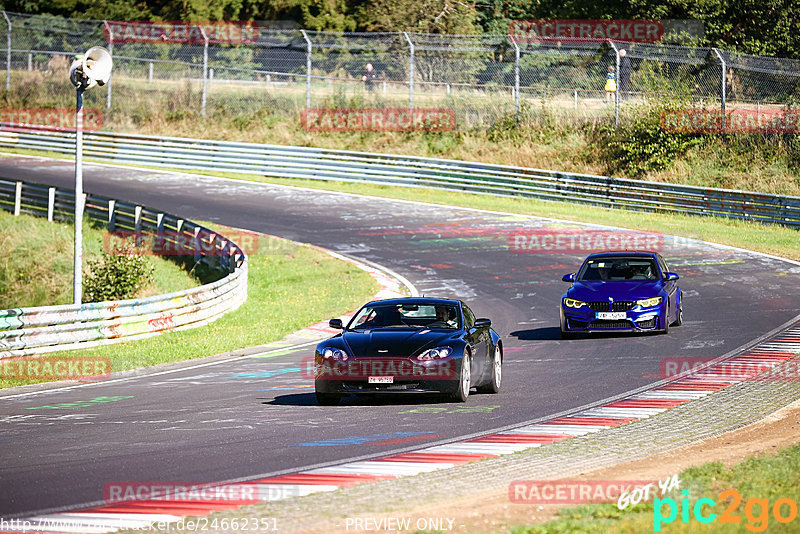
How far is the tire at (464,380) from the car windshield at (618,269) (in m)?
7.08

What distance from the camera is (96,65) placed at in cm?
1703

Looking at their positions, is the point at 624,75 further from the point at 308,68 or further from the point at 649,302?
the point at 649,302

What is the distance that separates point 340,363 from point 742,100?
29662 mm

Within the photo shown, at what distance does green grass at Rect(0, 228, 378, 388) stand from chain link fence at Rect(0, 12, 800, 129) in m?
13.4

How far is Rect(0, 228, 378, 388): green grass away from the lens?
56.9 feet

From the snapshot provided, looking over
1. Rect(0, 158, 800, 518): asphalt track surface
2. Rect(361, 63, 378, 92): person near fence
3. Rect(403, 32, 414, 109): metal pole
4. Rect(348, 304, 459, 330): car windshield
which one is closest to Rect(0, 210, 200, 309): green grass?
Rect(0, 158, 800, 518): asphalt track surface

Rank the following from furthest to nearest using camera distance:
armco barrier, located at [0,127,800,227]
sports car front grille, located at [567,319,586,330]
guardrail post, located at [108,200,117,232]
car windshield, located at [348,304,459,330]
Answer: armco barrier, located at [0,127,800,227]
guardrail post, located at [108,200,117,232]
sports car front grille, located at [567,319,586,330]
car windshield, located at [348,304,459,330]

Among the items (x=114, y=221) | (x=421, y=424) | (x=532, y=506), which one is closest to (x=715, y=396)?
(x=421, y=424)

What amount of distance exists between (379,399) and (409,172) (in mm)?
28059

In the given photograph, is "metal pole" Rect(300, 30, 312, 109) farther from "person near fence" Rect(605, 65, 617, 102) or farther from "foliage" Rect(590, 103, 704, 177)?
"foliage" Rect(590, 103, 704, 177)

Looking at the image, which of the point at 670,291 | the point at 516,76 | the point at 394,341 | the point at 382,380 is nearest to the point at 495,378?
the point at 394,341

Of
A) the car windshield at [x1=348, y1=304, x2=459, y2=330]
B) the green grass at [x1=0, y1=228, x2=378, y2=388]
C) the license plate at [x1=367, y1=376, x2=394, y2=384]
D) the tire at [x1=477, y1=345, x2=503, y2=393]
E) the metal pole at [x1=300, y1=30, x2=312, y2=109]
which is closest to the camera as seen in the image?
the license plate at [x1=367, y1=376, x2=394, y2=384]

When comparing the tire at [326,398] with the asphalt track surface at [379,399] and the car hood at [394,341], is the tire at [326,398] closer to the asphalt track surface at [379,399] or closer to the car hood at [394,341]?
the asphalt track surface at [379,399]

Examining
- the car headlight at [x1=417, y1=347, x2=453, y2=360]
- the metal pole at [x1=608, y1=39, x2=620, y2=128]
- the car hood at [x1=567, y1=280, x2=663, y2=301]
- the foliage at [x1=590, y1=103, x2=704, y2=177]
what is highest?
the metal pole at [x1=608, y1=39, x2=620, y2=128]
